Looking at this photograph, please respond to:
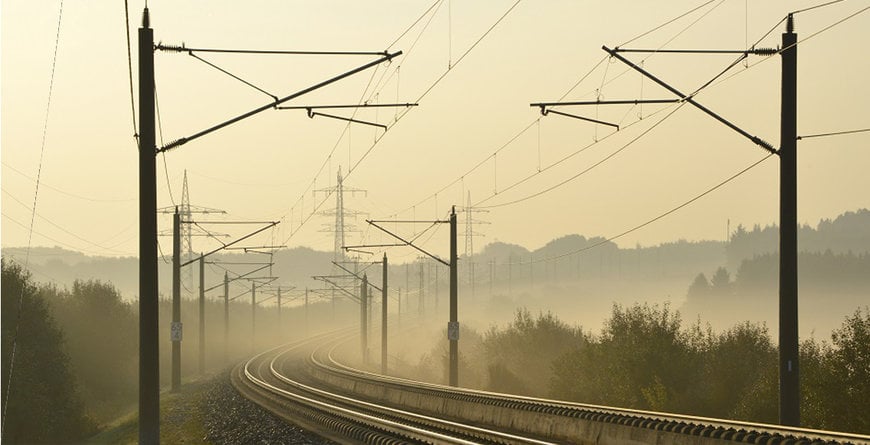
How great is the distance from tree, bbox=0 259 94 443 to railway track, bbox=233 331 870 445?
9.56 m

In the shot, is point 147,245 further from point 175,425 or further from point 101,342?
point 101,342

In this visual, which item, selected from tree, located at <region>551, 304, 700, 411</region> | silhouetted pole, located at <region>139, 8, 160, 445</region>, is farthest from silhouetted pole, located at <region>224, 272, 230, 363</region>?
silhouetted pole, located at <region>139, 8, 160, 445</region>

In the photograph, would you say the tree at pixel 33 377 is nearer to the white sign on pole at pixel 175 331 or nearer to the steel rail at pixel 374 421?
the white sign on pole at pixel 175 331

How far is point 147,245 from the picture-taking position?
86.1 ft

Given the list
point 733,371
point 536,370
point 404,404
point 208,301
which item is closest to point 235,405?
point 404,404

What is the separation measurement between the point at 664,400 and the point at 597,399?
6463 millimetres

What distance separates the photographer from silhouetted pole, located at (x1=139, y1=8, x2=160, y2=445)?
1025 inches

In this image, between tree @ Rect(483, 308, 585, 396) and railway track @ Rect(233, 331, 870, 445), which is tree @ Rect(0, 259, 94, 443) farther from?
tree @ Rect(483, 308, 585, 396)

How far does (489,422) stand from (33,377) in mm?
33244

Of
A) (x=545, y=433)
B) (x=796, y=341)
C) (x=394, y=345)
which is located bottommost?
(x=394, y=345)

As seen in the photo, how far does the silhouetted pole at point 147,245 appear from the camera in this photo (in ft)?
85.4

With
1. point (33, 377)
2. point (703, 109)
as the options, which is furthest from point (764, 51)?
point (33, 377)

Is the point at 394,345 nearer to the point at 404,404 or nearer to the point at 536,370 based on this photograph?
the point at 536,370

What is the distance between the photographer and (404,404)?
49.9 meters
